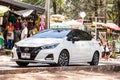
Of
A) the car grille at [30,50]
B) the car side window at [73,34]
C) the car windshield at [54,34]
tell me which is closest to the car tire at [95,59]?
the car side window at [73,34]

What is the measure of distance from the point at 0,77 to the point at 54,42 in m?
4.41

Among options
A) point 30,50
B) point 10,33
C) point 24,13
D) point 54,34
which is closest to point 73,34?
point 54,34

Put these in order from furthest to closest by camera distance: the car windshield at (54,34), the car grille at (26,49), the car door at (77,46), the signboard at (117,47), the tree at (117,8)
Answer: the tree at (117,8) < the signboard at (117,47) < the car door at (77,46) < the car windshield at (54,34) < the car grille at (26,49)

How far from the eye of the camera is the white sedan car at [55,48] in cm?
1551

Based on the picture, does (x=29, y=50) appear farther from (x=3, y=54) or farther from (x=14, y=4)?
(x=14, y=4)

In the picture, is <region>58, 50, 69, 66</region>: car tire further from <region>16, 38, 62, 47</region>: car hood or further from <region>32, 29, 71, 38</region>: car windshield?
<region>32, 29, 71, 38</region>: car windshield

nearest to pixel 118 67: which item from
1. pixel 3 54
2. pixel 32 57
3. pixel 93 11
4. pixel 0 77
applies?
pixel 32 57

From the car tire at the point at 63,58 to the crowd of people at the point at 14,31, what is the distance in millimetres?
9393

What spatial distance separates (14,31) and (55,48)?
1117cm

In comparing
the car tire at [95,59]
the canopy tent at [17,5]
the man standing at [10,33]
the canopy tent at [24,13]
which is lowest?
the car tire at [95,59]

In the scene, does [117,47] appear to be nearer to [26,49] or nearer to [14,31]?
[14,31]

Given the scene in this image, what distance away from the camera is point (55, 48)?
15609mm

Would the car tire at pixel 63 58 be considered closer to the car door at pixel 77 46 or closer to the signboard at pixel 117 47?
the car door at pixel 77 46

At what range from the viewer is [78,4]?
213 feet
